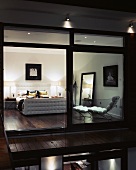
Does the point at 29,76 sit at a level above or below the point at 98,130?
above

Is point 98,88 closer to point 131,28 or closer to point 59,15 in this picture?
point 131,28

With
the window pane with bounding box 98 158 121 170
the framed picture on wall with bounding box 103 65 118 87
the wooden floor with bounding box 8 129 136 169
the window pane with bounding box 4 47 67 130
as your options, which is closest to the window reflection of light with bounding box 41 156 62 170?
the wooden floor with bounding box 8 129 136 169

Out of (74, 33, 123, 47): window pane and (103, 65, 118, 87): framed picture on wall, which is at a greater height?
(74, 33, 123, 47): window pane

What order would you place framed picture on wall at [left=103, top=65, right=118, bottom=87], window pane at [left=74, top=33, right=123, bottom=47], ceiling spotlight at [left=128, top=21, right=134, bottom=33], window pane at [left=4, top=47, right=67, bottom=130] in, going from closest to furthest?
1. window pane at [left=74, top=33, right=123, bottom=47]
2. ceiling spotlight at [left=128, top=21, right=134, bottom=33]
3. framed picture on wall at [left=103, top=65, right=118, bottom=87]
4. window pane at [left=4, top=47, right=67, bottom=130]

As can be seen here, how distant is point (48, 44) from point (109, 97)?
87.7 inches

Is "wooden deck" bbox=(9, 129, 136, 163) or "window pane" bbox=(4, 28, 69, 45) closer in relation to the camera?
"wooden deck" bbox=(9, 129, 136, 163)

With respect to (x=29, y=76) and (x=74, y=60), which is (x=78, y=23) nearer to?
(x=74, y=60)

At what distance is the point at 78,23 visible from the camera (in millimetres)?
5508

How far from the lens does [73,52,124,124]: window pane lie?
5703mm

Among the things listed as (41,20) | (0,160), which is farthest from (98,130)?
(0,160)

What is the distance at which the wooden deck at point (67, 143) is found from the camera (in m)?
4.23

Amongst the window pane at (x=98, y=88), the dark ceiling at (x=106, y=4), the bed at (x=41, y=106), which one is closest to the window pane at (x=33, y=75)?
the bed at (x=41, y=106)

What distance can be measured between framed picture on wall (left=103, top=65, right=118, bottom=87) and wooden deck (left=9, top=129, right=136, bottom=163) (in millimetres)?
1465

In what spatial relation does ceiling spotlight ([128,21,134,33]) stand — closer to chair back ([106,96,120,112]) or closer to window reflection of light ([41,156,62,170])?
chair back ([106,96,120,112])
